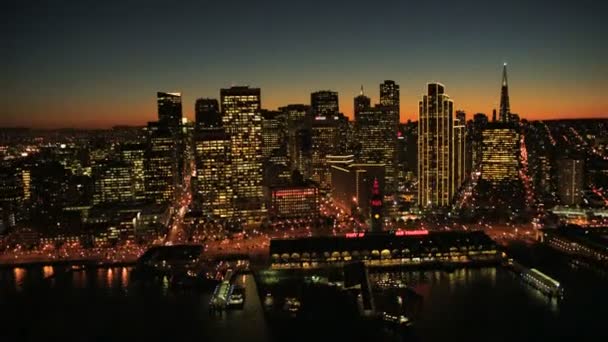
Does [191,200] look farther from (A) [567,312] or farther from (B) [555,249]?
(A) [567,312]

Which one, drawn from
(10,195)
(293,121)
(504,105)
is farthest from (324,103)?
(10,195)

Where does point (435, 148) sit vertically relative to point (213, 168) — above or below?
above

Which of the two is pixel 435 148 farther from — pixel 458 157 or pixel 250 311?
pixel 250 311

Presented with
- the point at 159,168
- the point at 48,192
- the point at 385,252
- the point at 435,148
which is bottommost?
the point at 385,252

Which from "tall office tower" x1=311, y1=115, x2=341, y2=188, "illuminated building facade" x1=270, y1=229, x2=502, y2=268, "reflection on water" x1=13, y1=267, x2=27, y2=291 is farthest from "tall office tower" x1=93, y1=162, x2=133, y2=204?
"illuminated building facade" x1=270, y1=229, x2=502, y2=268

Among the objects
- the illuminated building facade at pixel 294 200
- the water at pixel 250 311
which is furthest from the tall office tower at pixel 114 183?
the water at pixel 250 311
